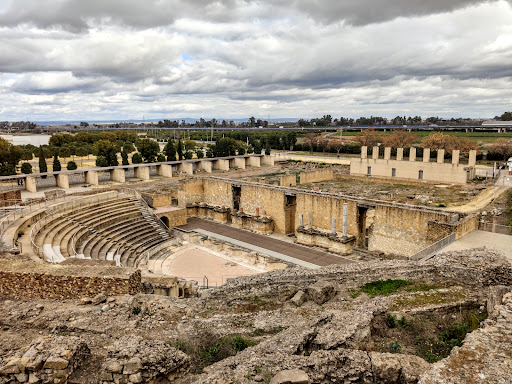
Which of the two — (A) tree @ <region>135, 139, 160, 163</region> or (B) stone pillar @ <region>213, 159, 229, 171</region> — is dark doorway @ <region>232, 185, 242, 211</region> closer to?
(B) stone pillar @ <region>213, 159, 229, 171</region>

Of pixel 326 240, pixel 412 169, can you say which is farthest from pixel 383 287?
pixel 412 169

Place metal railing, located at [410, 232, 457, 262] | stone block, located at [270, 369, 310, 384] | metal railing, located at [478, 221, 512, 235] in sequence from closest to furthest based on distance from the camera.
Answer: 1. stone block, located at [270, 369, 310, 384]
2. metal railing, located at [410, 232, 457, 262]
3. metal railing, located at [478, 221, 512, 235]

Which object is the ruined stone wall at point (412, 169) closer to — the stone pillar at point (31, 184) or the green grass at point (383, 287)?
the green grass at point (383, 287)

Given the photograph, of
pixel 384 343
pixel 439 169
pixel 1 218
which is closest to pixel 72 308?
pixel 384 343

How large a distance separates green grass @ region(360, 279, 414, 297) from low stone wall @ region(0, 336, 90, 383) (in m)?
8.04

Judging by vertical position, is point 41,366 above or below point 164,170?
above

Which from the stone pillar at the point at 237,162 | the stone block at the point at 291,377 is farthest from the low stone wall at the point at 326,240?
the stone pillar at the point at 237,162

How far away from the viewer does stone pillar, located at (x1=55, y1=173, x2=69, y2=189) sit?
33875mm

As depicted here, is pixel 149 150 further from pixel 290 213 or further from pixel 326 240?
pixel 326 240

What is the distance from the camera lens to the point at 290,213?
26922 mm

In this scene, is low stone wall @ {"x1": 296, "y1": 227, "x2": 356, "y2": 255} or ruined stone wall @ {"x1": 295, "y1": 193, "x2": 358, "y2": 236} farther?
ruined stone wall @ {"x1": 295, "y1": 193, "x2": 358, "y2": 236}

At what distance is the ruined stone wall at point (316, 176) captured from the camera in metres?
41.5

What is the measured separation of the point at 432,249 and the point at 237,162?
126 feet

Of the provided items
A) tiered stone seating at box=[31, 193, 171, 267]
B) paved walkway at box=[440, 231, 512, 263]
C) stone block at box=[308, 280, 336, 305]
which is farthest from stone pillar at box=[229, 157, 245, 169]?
stone block at box=[308, 280, 336, 305]
